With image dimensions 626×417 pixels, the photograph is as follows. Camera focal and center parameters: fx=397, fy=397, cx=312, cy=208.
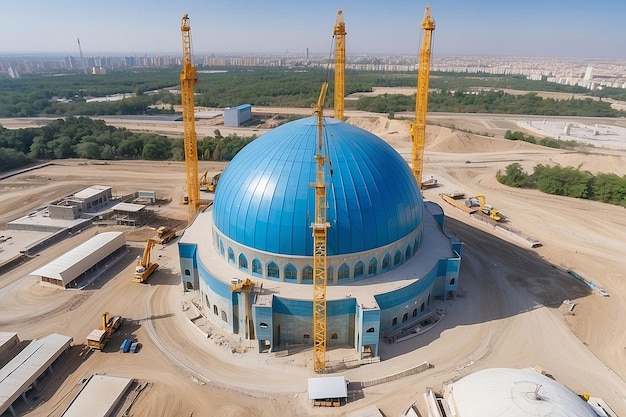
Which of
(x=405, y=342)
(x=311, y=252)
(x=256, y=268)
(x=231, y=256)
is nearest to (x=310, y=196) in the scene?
(x=311, y=252)

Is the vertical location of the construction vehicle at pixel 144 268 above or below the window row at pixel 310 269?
below

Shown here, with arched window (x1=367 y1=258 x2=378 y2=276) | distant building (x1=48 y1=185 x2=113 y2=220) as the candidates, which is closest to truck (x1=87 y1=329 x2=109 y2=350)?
arched window (x1=367 y1=258 x2=378 y2=276)

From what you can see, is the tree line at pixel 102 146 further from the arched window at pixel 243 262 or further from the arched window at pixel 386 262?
the arched window at pixel 386 262

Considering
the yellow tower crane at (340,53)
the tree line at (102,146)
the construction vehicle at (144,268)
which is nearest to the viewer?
the construction vehicle at (144,268)

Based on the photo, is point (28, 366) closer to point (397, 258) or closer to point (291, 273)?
point (291, 273)

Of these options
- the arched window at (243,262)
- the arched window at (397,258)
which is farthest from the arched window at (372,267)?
the arched window at (243,262)

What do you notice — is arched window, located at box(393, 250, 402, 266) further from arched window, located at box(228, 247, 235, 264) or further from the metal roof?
arched window, located at box(228, 247, 235, 264)

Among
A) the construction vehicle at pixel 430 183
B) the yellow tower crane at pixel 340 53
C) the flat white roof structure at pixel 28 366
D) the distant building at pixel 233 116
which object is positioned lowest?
the flat white roof structure at pixel 28 366
